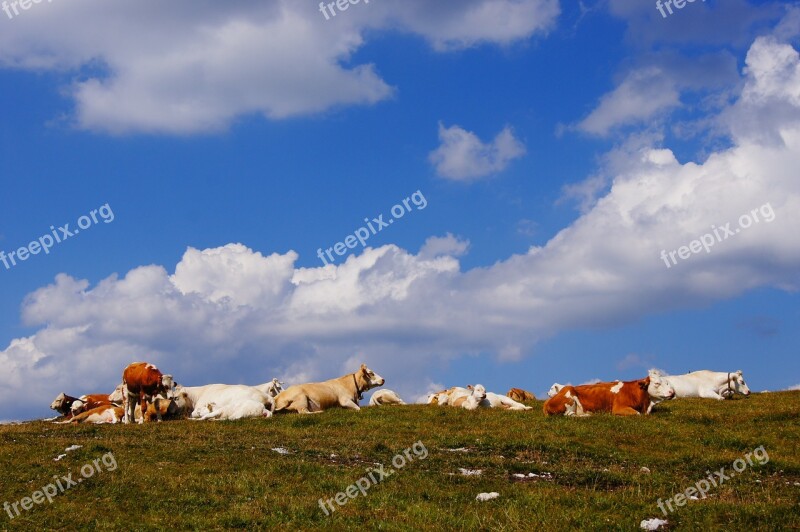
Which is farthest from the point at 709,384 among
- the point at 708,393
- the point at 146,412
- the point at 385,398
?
the point at 146,412

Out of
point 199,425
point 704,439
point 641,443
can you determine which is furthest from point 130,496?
point 704,439

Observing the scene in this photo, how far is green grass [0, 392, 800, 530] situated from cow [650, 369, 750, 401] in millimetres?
8611

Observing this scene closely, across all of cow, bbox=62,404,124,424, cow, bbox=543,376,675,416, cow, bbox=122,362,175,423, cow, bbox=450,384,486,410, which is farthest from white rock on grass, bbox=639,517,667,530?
cow, bbox=62,404,124,424

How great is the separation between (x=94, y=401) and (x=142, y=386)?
7103 mm

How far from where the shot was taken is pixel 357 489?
53.3ft

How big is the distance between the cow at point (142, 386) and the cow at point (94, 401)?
4122 mm

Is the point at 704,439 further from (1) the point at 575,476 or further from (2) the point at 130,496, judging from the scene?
(2) the point at 130,496

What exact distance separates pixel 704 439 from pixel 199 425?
57.1 ft

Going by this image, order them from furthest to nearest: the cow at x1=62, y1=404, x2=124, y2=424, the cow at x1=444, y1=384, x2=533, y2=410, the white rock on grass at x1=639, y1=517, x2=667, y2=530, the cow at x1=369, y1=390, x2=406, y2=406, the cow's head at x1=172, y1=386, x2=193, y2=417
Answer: the cow at x1=369, y1=390, x2=406, y2=406
the cow at x1=444, y1=384, x2=533, y2=410
the cow's head at x1=172, y1=386, x2=193, y2=417
the cow at x1=62, y1=404, x2=124, y2=424
the white rock on grass at x1=639, y1=517, x2=667, y2=530

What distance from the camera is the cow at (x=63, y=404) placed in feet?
128

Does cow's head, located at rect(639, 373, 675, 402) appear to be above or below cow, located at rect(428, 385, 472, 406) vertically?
below

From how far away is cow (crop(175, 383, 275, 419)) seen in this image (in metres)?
33.1

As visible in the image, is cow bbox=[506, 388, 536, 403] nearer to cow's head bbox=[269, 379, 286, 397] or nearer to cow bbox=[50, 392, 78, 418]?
cow's head bbox=[269, 379, 286, 397]

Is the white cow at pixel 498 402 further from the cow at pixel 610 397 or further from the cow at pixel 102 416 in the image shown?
the cow at pixel 102 416
